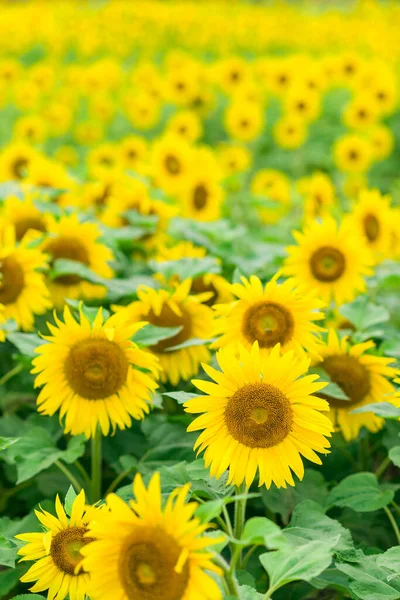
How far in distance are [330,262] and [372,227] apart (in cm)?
74

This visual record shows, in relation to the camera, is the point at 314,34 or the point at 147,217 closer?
the point at 147,217

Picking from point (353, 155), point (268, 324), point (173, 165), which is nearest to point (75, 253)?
point (268, 324)

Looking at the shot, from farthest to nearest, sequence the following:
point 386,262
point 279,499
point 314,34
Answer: point 314,34 → point 386,262 → point 279,499

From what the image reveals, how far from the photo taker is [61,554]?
1.53 metres

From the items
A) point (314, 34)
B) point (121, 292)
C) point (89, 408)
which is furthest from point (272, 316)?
point (314, 34)

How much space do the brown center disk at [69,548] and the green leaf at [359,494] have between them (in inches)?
28.7

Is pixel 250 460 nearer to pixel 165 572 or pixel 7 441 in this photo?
pixel 165 572

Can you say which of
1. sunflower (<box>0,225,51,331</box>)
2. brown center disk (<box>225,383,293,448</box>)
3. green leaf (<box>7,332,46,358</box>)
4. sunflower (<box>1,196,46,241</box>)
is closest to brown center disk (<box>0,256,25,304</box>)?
sunflower (<box>0,225,51,331</box>)

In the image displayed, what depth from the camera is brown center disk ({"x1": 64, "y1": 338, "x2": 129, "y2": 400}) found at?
1924 mm

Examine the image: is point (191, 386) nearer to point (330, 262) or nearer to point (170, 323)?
point (170, 323)

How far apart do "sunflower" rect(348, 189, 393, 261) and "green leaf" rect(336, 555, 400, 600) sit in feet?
5.80

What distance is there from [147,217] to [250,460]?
5.86 ft

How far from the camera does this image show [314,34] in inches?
384

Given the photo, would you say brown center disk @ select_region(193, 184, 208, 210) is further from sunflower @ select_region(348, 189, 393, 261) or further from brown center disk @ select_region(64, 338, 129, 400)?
brown center disk @ select_region(64, 338, 129, 400)
